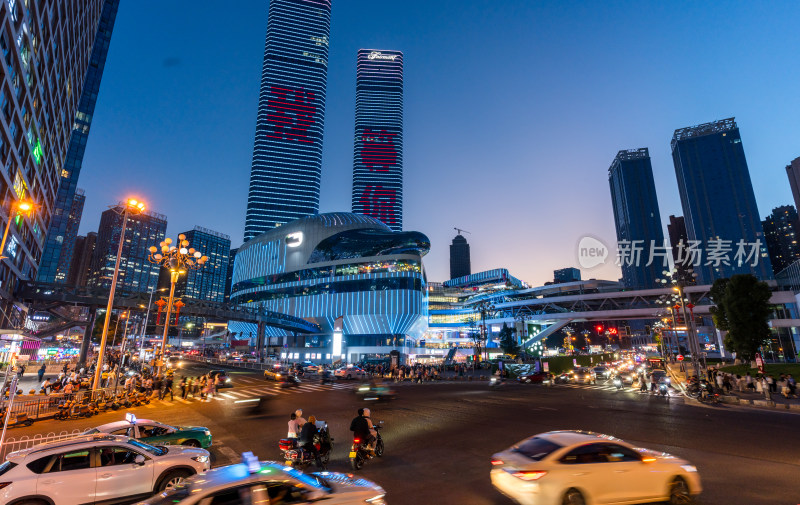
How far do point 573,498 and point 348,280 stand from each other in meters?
89.6

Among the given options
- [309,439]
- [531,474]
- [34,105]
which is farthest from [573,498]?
[34,105]

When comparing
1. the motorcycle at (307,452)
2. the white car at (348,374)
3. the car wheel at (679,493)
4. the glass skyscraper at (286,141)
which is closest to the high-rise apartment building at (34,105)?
the white car at (348,374)

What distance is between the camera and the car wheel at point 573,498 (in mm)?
6820

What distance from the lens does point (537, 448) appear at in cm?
766

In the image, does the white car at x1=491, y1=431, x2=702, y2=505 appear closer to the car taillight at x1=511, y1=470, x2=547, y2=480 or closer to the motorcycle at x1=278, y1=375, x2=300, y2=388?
the car taillight at x1=511, y1=470, x2=547, y2=480

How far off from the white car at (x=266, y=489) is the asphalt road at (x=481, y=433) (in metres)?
2.30

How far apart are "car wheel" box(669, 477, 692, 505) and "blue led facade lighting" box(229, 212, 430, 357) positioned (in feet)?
263

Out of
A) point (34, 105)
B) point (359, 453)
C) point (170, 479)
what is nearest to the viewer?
point (170, 479)

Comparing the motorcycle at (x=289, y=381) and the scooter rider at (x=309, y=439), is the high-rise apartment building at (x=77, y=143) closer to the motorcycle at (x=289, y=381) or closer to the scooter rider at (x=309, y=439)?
the motorcycle at (x=289, y=381)

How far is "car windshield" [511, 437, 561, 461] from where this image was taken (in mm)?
7273

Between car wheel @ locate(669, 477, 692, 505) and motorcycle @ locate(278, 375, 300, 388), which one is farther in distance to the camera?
motorcycle @ locate(278, 375, 300, 388)

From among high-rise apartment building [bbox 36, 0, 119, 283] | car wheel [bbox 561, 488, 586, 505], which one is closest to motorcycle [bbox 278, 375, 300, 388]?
car wheel [bbox 561, 488, 586, 505]

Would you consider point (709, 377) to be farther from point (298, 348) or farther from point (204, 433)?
point (298, 348)

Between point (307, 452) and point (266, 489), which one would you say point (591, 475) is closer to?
point (266, 489)
